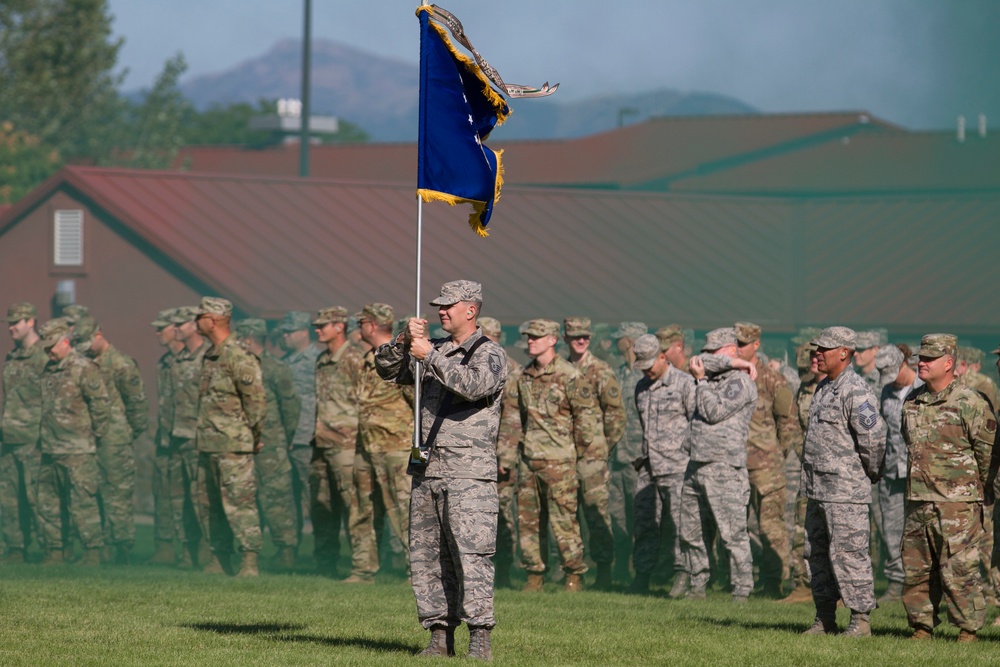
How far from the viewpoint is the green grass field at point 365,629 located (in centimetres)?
1009

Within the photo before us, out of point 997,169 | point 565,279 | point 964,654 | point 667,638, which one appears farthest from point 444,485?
point 997,169

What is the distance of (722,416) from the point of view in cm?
1345

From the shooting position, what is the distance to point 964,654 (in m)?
10.4

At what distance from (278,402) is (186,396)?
98 centimetres

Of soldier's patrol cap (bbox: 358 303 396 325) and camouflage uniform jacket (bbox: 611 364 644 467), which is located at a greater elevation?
soldier's patrol cap (bbox: 358 303 396 325)

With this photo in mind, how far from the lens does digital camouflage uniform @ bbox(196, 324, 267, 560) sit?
48.8 ft

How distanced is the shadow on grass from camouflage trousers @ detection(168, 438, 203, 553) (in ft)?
14.0

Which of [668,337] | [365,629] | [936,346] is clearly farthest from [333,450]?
[936,346]

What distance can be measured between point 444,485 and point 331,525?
593cm

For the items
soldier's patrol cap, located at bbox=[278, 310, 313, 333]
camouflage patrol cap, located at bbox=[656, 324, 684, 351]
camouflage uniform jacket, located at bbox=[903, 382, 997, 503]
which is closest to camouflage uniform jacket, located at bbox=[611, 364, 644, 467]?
camouflage patrol cap, located at bbox=[656, 324, 684, 351]

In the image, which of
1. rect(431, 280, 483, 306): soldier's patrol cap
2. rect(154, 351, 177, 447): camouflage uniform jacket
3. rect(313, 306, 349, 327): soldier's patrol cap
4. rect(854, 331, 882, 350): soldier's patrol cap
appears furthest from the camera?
rect(154, 351, 177, 447): camouflage uniform jacket

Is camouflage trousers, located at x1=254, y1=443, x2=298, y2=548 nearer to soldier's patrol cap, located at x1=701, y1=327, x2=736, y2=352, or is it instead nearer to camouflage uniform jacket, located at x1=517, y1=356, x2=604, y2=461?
camouflage uniform jacket, located at x1=517, y1=356, x2=604, y2=461

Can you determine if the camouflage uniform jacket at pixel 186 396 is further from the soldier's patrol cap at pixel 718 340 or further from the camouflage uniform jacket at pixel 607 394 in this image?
the soldier's patrol cap at pixel 718 340

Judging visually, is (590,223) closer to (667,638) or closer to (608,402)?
(608,402)
